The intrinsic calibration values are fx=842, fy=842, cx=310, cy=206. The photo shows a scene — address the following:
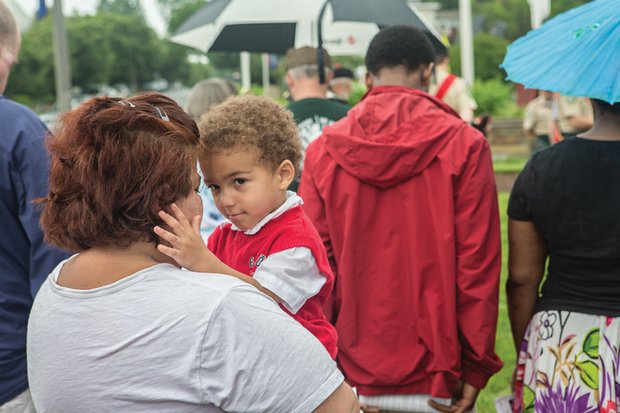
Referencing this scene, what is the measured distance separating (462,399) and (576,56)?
154 centimetres

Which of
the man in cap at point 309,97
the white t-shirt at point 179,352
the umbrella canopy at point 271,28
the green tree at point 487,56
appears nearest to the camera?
the white t-shirt at point 179,352

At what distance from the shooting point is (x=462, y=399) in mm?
3684

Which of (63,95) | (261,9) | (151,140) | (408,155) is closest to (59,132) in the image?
(151,140)

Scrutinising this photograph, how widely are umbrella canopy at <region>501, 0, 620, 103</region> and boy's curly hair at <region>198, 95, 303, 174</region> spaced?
1087 mm

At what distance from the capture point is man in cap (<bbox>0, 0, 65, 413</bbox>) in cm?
300

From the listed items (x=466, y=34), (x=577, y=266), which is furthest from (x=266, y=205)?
(x=466, y=34)

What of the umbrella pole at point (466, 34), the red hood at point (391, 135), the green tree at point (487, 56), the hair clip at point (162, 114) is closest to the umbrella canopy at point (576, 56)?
the red hood at point (391, 135)

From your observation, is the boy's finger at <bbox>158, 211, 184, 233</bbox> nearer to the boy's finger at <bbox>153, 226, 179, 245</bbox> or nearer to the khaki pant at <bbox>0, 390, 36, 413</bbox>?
the boy's finger at <bbox>153, 226, 179, 245</bbox>

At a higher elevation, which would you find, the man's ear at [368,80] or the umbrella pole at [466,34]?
the man's ear at [368,80]

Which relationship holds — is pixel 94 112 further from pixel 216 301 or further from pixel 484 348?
pixel 484 348

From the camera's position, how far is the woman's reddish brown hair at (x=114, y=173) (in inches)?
73.9

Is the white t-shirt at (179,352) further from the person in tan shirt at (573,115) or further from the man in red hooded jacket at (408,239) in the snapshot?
the person in tan shirt at (573,115)

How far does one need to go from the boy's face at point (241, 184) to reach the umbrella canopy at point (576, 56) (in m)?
1.21

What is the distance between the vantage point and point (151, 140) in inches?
75.0
